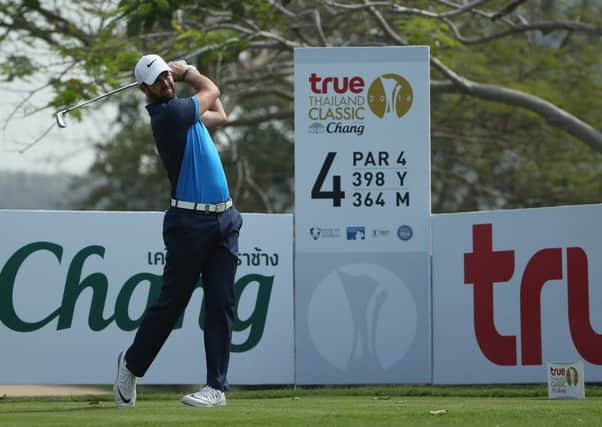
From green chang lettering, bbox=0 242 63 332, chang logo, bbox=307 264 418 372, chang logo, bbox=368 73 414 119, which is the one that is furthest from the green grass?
chang logo, bbox=368 73 414 119

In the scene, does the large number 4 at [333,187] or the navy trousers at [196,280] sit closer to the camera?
the navy trousers at [196,280]

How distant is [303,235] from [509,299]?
159 centimetres

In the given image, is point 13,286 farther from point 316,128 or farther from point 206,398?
point 206,398

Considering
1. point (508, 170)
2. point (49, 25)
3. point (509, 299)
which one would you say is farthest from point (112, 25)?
point (508, 170)

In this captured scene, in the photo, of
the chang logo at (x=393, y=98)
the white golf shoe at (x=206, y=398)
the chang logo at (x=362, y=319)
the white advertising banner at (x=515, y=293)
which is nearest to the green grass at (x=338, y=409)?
the white golf shoe at (x=206, y=398)

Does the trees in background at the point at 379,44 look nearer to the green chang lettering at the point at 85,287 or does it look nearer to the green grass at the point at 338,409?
the green chang lettering at the point at 85,287

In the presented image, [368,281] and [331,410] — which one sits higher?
[368,281]

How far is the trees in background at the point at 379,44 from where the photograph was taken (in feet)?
57.2

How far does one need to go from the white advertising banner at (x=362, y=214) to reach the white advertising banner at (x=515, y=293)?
0.58 feet

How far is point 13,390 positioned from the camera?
1416 centimetres

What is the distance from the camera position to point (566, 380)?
8305 millimetres

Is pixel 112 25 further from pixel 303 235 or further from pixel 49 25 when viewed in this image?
pixel 303 235

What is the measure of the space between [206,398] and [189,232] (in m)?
0.91

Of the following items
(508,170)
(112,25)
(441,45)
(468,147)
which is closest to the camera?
(112,25)
